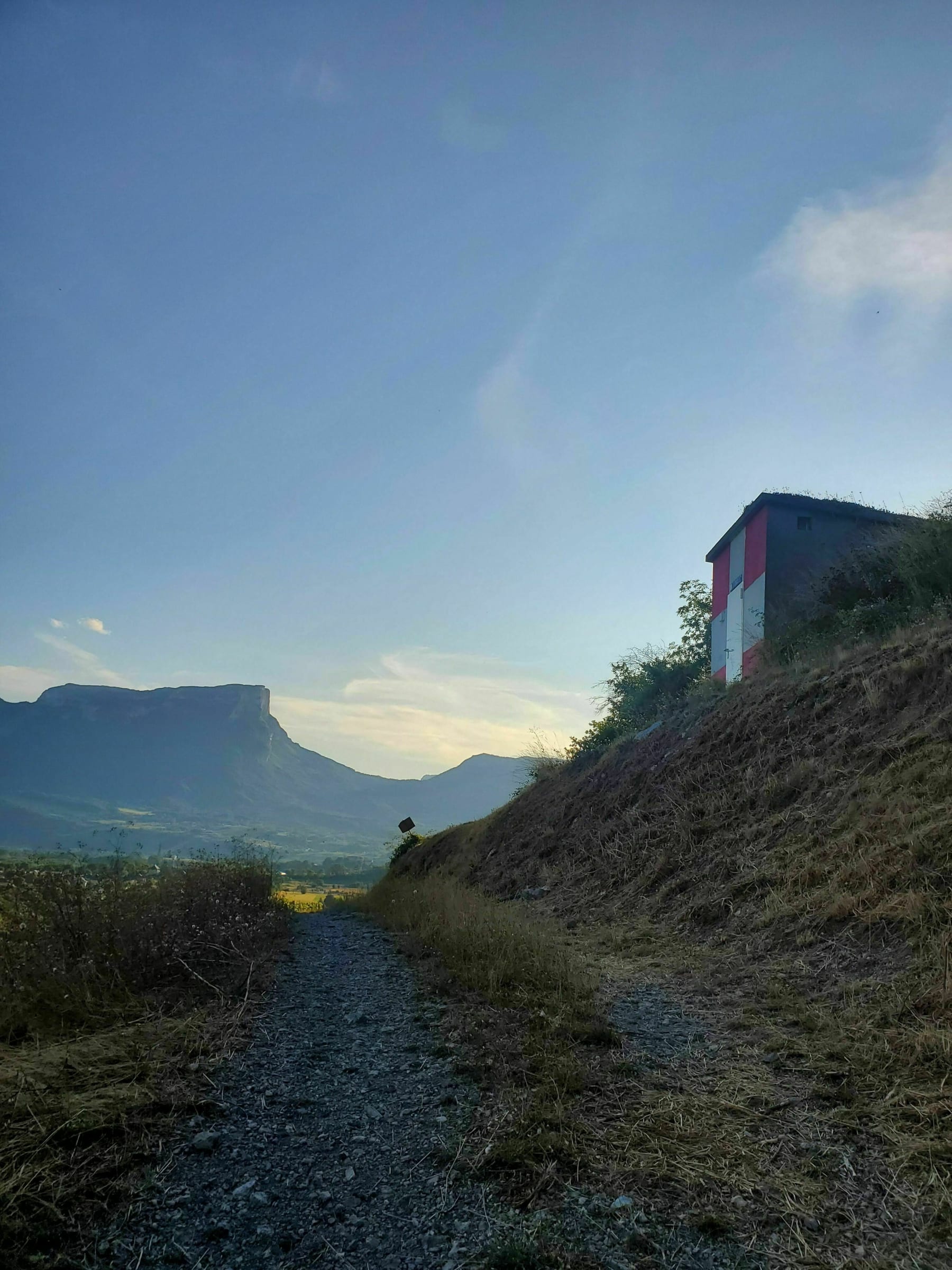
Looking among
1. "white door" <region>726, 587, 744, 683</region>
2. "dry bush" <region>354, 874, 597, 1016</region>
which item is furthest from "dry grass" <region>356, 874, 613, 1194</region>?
"white door" <region>726, 587, 744, 683</region>

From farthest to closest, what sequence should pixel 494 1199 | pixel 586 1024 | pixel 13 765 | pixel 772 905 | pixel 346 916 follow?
pixel 13 765 < pixel 346 916 < pixel 772 905 < pixel 586 1024 < pixel 494 1199

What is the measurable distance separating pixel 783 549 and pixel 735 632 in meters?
2.98

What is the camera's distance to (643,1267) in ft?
8.22

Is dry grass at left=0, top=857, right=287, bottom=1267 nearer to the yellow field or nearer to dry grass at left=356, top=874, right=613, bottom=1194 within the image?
dry grass at left=356, top=874, right=613, bottom=1194

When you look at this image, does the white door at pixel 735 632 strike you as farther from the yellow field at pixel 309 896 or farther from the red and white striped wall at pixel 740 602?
the yellow field at pixel 309 896

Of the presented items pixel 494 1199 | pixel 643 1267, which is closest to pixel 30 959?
pixel 494 1199

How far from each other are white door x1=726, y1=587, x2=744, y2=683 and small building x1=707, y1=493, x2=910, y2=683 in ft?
0.12

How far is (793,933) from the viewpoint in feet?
23.7

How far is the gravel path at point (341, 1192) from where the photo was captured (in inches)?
101

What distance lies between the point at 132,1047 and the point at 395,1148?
187 centimetres

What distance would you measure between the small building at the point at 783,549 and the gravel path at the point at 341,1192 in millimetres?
15595

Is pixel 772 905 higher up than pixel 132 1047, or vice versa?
pixel 772 905

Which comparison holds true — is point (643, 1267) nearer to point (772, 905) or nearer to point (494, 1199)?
point (494, 1199)

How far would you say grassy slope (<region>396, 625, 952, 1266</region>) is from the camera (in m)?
3.07
